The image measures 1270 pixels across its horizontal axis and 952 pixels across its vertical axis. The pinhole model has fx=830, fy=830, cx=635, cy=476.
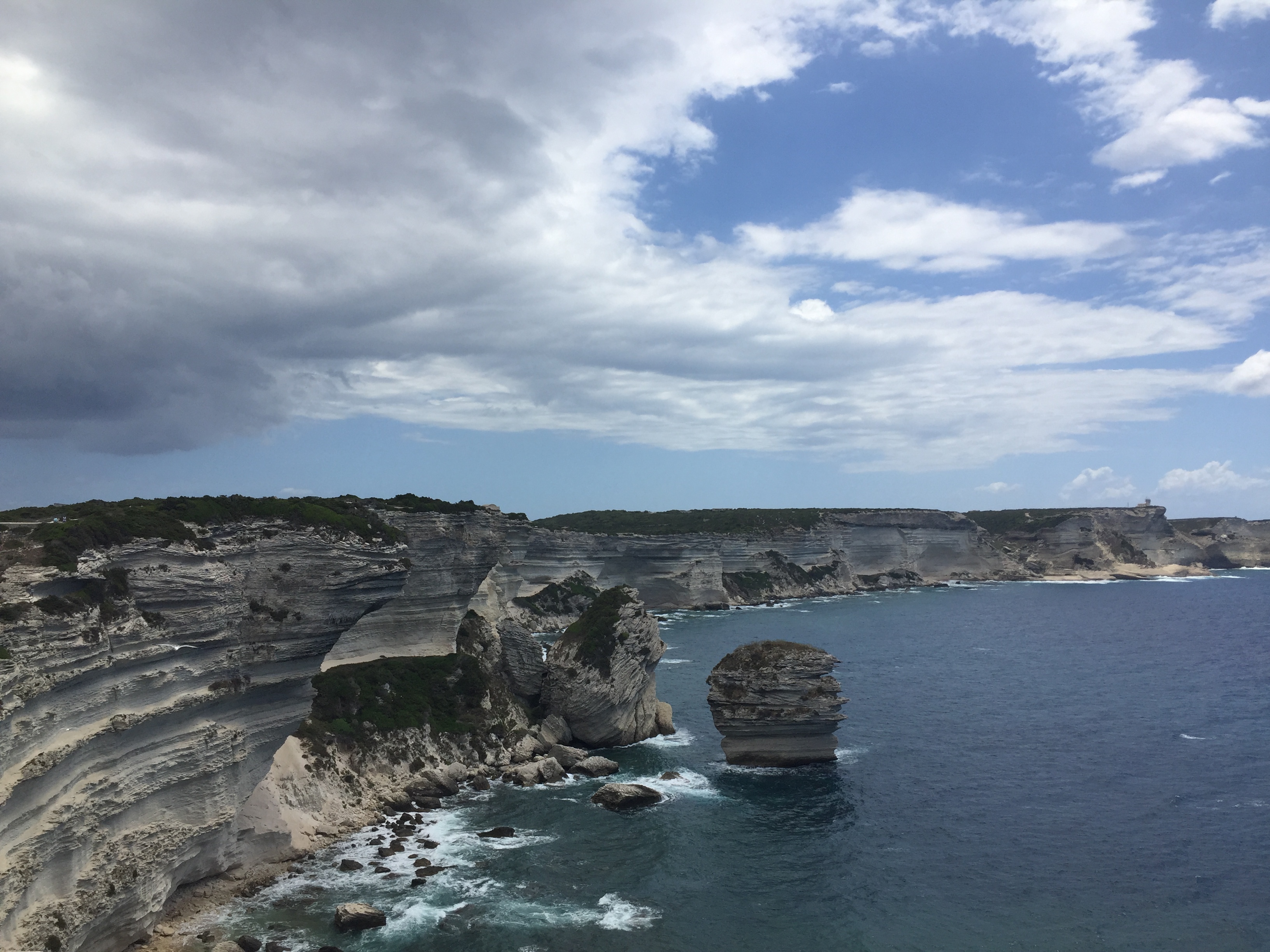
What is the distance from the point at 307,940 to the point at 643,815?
58.6 ft

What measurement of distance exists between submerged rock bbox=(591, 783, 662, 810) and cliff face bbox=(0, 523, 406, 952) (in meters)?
16.5

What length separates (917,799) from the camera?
44312mm

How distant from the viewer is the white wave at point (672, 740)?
57031 millimetres

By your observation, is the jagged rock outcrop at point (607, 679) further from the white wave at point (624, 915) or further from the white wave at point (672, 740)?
the white wave at point (624, 915)

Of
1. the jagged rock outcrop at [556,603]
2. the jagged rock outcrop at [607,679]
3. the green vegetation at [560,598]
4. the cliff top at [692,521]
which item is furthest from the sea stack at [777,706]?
the cliff top at [692,521]

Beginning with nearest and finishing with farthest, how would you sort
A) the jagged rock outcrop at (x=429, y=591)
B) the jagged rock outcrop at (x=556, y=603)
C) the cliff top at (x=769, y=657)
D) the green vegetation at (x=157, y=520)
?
the green vegetation at (x=157, y=520), the cliff top at (x=769, y=657), the jagged rock outcrop at (x=429, y=591), the jagged rock outcrop at (x=556, y=603)

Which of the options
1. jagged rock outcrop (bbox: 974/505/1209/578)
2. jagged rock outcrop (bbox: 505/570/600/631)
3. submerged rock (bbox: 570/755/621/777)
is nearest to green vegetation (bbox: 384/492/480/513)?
submerged rock (bbox: 570/755/621/777)

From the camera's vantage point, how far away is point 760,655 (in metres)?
51.3

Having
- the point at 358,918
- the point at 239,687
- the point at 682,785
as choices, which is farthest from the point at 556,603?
the point at 358,918

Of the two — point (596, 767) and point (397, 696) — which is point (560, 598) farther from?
point (596, 767)

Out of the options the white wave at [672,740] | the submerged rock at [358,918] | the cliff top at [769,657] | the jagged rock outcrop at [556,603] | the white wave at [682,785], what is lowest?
the white wave at [672,740]

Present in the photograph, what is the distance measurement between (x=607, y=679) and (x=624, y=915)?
25.1 metres

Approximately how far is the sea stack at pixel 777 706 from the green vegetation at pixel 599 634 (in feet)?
27.2

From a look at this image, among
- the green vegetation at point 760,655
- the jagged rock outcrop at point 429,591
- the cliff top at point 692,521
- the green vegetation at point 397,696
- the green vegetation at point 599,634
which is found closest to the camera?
the green vegetation at point 397,696
